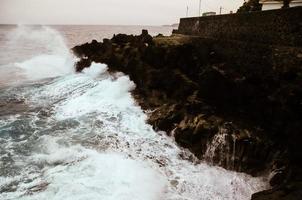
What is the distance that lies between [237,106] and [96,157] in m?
4.57

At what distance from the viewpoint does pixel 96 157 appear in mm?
8797

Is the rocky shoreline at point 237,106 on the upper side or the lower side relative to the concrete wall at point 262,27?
lower

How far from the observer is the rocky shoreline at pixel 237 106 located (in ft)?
26.3

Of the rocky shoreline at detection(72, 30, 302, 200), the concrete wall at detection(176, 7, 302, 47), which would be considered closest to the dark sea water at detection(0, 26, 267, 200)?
the rocky shoreline at detection(72, 30, 302, 200)

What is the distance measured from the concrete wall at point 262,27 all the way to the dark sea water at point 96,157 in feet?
16.0

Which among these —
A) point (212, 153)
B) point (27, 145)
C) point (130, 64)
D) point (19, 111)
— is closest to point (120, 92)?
point (130, 64)

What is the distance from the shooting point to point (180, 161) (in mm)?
8992

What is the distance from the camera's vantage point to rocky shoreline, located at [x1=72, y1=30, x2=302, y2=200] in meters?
8.03

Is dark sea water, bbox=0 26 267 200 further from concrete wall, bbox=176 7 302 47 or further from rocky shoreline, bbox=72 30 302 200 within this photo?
concrete wall, bbox=176 7 302 47

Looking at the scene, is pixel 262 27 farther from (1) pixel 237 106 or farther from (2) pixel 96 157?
(2) pixel 96 157

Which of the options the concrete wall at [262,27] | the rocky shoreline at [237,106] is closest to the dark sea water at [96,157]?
the rocky shoreline at [237,106]

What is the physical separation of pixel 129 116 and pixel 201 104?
3.06 m

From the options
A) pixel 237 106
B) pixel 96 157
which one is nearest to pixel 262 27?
pixel 237 106

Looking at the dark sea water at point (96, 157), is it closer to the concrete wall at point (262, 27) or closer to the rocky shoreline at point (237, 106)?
the rocky shoreline at point (237, 106)
